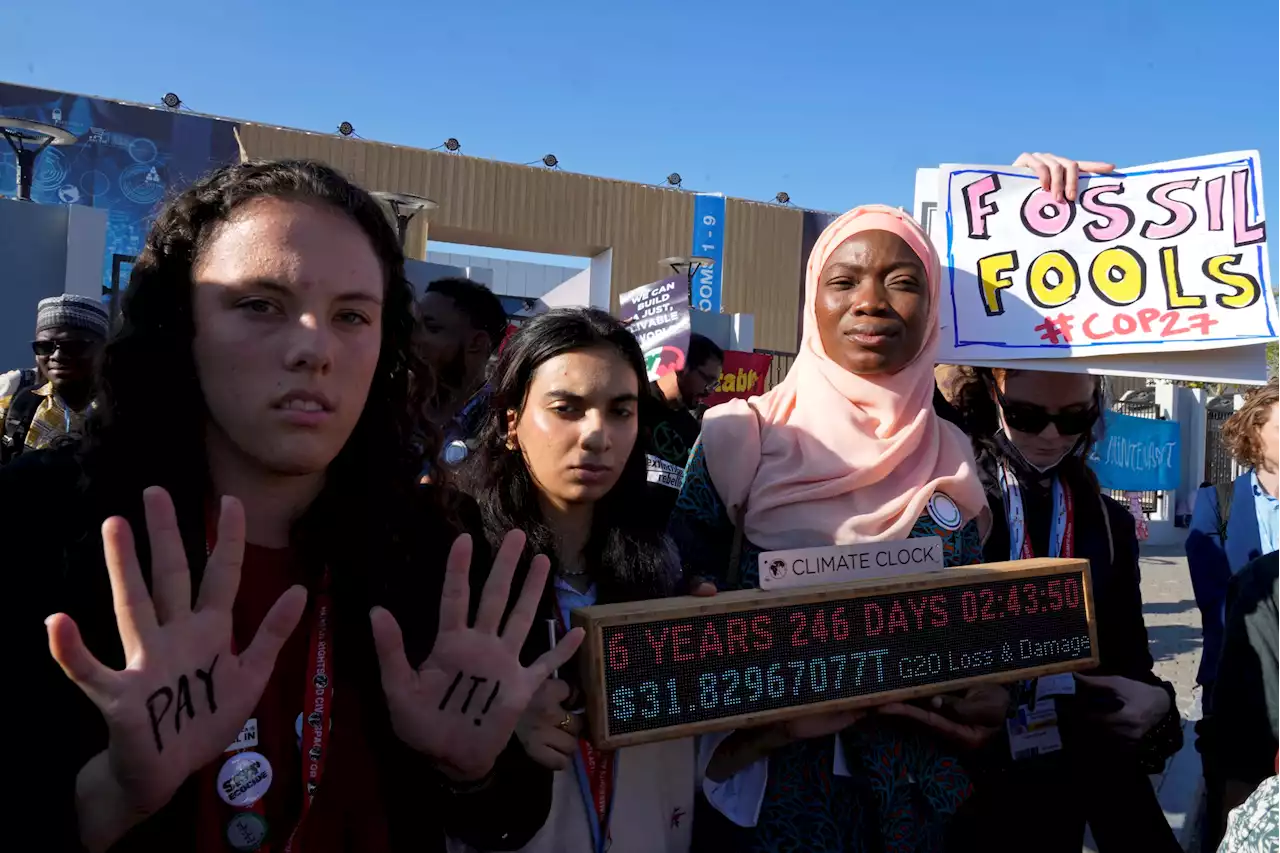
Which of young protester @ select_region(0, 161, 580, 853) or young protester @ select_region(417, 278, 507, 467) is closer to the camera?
young protester @ select_region(0, 161, 580, 853)

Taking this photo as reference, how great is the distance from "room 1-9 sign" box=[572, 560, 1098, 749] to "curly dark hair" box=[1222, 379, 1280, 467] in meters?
2.91

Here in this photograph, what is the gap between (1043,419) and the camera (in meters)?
2.66

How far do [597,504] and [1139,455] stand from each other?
Result: 14.9 metres

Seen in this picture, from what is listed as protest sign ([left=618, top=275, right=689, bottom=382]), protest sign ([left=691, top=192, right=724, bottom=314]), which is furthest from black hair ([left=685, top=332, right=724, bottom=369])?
protest sign ([left=691, top=192, right=724, bottom=314])

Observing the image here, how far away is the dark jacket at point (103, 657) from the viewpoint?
123 centimetres

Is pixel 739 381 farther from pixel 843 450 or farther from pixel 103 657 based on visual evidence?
pixel 103 657

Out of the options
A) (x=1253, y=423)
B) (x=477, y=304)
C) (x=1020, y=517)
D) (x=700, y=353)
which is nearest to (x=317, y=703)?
(x=1020, y=517)

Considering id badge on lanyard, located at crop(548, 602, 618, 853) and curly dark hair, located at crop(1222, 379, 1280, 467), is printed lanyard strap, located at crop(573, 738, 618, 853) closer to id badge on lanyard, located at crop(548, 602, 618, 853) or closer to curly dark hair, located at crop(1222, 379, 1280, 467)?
id badge on lanyard, located at crop(548, 602, 618, 853)

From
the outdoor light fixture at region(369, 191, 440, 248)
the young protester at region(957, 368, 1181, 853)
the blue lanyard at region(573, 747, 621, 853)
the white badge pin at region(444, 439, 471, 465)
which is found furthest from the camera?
the outdoor light fixture at region(369, 191, 440, 248)

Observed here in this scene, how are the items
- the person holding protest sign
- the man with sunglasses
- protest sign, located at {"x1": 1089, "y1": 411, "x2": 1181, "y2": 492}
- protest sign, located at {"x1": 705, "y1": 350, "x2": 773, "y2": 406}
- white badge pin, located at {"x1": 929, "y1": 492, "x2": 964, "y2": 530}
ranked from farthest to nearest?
protest sign, located at {"x1": 705, "y1": 350, "x2": 773, "y2": 406}
protest sign, located at {"x1": 1089, "y1": 411, "x2": 1181, "y2": 492}
the man with sunglasses
white badge pin, located at {"x1": 929, "y1": 492, "x2": 964, "y2": 530}
the person holding protest sign

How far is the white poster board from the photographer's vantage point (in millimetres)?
2521

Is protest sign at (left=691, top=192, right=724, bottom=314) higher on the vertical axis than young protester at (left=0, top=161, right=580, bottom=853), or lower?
higher

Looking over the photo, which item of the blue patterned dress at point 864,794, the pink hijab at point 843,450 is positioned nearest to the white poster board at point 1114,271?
the pink hijab at point 843,450

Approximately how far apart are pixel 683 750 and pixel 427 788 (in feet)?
2.42
